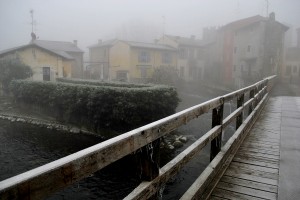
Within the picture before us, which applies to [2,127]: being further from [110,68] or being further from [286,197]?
[110,68]

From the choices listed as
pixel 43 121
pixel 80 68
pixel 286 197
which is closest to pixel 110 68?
pixel 80 68

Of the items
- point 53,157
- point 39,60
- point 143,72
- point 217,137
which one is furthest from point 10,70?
point 217,137

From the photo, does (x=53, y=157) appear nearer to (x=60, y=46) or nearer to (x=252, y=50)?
(x=252, y=50)

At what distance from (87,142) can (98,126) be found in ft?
6.19

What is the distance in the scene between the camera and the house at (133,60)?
3972 centimetres

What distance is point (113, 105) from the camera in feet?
52.5

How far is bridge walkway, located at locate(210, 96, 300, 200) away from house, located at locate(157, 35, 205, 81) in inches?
1574

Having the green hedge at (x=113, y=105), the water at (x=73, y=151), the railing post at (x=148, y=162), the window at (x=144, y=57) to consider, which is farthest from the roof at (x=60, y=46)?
the railing post at (x=148, y=162)

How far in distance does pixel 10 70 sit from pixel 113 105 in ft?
56.1

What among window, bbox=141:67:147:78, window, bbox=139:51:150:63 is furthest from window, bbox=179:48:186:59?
window, bbox=141:67:147:78

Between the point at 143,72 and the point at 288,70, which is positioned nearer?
the point at 143,72

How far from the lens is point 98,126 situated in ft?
55.7

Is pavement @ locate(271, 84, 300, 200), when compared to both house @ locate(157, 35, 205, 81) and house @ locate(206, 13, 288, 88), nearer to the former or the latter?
house @ locate(206, 13, 288, 88)

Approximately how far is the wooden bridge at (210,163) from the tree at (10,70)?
26.4 meters
